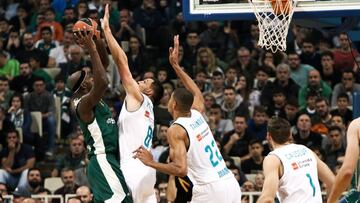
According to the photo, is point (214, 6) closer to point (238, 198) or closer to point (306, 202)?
point (238, 198)

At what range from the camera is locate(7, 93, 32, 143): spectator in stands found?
18.9 m

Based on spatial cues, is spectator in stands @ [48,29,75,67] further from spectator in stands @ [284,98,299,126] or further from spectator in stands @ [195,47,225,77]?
spectator in stands @ [284,98,299,126]

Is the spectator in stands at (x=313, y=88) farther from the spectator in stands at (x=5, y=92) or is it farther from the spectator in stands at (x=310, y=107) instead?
the spectator in stands at (x=5, y=92)

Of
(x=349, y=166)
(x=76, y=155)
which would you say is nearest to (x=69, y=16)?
(x=76, y=155)

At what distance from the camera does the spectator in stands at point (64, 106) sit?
62.5 ft

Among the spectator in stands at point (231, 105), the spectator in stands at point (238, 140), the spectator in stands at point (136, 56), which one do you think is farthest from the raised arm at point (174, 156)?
the spectator in stands at point (136, 56)

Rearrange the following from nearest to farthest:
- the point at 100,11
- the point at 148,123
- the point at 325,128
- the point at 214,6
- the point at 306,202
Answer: the point at 306,202 → the point at 148,123 → the point at 214,6 → the point at 325,128 → the point at 100,11

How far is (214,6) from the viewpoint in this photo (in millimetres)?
12766

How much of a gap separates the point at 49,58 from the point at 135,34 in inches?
63.6

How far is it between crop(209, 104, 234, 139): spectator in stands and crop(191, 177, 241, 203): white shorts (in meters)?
6.23

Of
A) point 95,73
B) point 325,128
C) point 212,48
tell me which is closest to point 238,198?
point 95,73

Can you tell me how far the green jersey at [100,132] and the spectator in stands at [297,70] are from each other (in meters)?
7.85

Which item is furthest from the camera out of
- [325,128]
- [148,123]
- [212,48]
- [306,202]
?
[212,48]

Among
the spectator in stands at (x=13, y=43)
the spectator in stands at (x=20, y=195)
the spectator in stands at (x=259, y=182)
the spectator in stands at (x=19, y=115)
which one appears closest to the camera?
the spectator in stands at (x=20, y=195)
